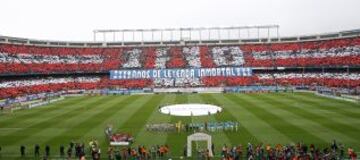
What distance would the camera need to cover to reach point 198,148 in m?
35.1

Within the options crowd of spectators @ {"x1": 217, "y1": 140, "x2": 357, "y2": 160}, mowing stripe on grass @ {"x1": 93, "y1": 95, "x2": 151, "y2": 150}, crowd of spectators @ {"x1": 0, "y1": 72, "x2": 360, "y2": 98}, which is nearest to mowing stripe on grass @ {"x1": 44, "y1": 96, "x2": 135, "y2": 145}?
mowing stripe on grass @ {"x1": 93, "y1": 95, "x2": 151, "y2": 150}

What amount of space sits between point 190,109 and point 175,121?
9338mm

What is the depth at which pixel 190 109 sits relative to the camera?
5659cm

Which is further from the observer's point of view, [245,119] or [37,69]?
[37,69]

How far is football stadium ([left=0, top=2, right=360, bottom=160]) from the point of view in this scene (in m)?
34.8

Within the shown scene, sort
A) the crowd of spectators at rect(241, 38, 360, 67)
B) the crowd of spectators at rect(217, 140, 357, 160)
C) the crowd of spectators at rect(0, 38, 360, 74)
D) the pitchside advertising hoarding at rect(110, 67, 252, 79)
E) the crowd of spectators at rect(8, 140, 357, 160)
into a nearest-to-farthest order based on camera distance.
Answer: the crowd of spectators at rect(217, 140, 357, 160) → the crowd of spectators at rect(8, 140, 357, 160) → the crowd of spectators at rect(241, 38, 360, 67) → the crowd of spectators at rect(0, 38, 360, 74) → the pitchside advertising hoarding at rect(110, 67, 252, 79)

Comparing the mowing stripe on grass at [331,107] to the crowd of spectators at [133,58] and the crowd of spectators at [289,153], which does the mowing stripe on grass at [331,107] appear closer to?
the crowd of spectators at [289,153]

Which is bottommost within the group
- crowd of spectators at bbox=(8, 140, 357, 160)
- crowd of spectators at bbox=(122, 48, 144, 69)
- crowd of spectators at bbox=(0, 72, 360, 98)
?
crowd of spectators at bbox=(8, 140, 357, 160)

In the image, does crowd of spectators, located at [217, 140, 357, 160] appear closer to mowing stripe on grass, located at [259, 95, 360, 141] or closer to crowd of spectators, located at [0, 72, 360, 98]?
mowing stripe on grass, located at [259, 95, 360, 141]

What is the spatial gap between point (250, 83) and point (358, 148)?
60.2 metres

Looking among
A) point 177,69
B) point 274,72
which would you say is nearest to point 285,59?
point 274,72

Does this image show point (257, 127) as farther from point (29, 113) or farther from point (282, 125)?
point (29, 113)

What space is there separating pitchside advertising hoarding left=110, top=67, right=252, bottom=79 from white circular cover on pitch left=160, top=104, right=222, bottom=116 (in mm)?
37152

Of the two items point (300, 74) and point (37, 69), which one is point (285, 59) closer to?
point (300, 74)
